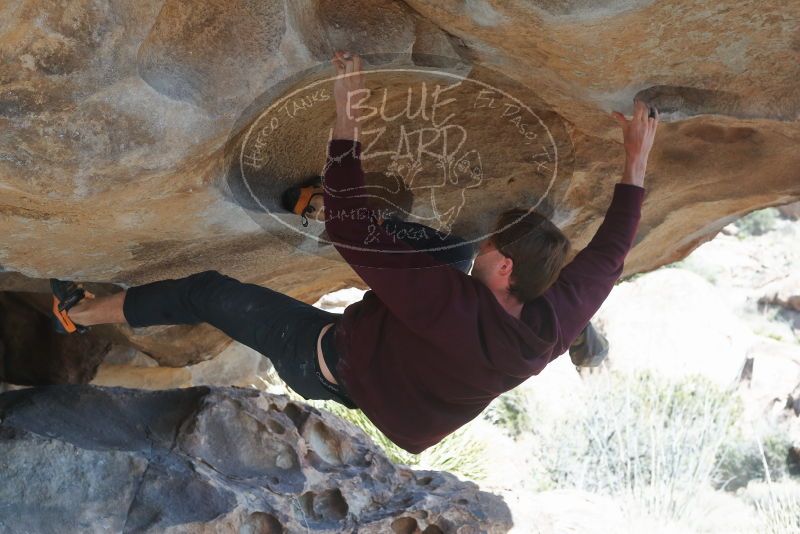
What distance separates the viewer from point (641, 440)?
866 cm

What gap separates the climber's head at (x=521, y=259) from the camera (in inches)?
85.2

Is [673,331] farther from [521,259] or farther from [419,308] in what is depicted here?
[419,308]

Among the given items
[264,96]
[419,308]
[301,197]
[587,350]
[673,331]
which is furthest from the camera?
[673,331]

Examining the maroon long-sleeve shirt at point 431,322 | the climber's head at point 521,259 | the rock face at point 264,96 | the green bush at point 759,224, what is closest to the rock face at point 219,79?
the rock face at point 264,96

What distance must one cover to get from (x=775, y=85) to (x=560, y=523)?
2.36m

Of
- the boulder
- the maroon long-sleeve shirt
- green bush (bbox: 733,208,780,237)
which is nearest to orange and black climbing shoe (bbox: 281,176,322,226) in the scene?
the maroon long-sleeve shirt

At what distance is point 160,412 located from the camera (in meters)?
3.13

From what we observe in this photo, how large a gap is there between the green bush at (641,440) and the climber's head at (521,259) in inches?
238

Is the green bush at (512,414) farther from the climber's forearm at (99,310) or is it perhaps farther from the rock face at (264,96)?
the climber's forearm at (99,310)

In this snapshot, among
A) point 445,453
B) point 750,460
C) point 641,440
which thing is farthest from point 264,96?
point 750,460

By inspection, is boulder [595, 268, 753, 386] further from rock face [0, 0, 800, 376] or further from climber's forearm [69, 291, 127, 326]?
climber's forearm [69, 291, 127, 326]

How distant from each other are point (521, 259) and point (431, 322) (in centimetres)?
28

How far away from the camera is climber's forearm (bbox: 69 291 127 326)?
2768 millimetres

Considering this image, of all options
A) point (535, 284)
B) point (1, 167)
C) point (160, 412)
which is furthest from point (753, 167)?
point (1, 167)
